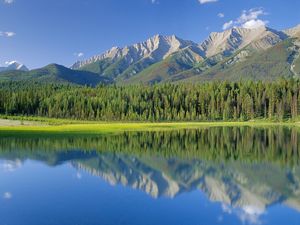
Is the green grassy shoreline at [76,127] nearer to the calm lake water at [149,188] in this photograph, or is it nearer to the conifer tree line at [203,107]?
the conifer tree line at [203,107]

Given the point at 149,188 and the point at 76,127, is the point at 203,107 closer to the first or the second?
the point at 76,127

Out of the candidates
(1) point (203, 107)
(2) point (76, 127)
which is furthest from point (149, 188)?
(1) point (203, 107)

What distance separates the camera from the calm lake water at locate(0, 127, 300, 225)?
24.6m

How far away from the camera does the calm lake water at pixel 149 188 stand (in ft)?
80.6

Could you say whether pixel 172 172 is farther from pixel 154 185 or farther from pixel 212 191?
pixel 212 191

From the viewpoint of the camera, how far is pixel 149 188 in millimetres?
33469

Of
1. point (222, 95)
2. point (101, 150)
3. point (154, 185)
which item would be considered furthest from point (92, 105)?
point (154, 185)

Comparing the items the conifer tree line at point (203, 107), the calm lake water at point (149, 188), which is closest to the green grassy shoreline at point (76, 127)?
the conifer tree line at point (203, 107)

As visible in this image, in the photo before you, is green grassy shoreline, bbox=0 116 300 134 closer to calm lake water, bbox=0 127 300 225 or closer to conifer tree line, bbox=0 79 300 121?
conifer tree line, bbox=0 79 300 121

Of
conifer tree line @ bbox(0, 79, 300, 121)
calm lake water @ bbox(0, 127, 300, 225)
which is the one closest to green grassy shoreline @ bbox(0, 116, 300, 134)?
conifer tree line @ bbox(0, 79, 300, 121)

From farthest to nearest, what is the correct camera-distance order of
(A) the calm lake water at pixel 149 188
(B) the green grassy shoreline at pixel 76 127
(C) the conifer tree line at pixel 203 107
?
1. (C) the conifer tree line at pixel 203 107
2. (B) the green grassy shoreline at pixel 76 127
3. (A) the calm lake water at pixel 149 188

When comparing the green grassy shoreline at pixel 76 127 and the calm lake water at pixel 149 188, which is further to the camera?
the green grassy shoreline at pixel 76 127

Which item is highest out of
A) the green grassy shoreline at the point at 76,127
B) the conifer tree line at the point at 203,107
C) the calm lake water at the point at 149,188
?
the conifer tree line at the point at 203,107

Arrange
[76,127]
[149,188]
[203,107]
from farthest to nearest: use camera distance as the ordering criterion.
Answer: [203,107] → [76,127] → [149,188]
